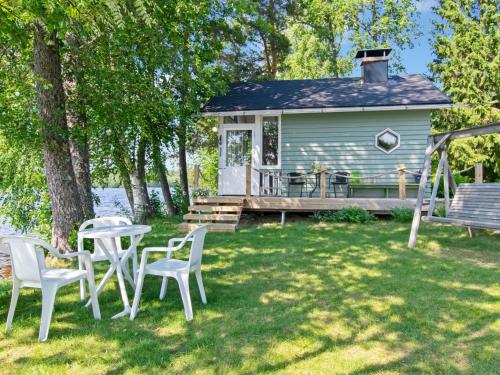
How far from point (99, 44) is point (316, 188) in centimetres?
690

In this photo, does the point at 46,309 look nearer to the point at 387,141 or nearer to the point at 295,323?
the point at 295,323

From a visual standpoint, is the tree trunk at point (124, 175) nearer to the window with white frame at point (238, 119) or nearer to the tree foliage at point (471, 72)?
the window with white frame at point (238, 119)

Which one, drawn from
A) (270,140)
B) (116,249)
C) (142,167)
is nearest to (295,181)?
(270,140)

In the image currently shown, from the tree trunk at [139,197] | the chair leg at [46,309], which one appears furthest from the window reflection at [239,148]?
the chair leg at [46,309]

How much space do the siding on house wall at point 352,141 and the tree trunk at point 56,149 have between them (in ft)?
21.4

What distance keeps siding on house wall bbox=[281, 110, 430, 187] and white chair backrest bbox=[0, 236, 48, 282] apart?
869cm

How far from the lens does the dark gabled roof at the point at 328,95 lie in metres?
10.9

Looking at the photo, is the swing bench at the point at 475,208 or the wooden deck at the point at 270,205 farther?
the wooden deck at the point at 270,205

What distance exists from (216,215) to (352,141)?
15.7 feet

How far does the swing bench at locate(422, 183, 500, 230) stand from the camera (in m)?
6.27

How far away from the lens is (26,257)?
3576 mm

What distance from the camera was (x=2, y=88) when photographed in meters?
7.12

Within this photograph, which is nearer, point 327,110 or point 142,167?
point 327,110

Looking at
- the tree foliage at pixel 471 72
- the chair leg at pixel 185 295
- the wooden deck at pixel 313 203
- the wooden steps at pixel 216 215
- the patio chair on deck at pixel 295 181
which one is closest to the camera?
the chair leg at pixel 185 295
